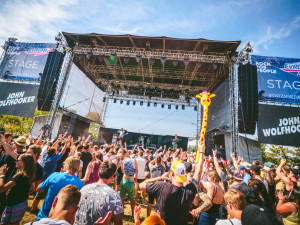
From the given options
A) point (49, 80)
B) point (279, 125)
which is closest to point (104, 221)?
point (49, 80)

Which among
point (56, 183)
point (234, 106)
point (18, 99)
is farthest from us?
point (18, 99)

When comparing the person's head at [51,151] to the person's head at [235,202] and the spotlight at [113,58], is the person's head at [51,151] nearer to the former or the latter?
the person's head at [235,202]

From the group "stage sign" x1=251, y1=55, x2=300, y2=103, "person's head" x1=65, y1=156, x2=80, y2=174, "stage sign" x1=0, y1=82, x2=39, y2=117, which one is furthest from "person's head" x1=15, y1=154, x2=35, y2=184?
"stage sign" x1=251, y1=55, x2=300, y2=103

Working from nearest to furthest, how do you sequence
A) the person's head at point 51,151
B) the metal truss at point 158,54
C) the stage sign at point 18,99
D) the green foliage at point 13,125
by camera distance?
the person's head at point 51,151 < the metal truss at point 158,54 < the stage sign at point 18,99 < the green foliage at point 13,125

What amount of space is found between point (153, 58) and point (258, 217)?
30.5 ft

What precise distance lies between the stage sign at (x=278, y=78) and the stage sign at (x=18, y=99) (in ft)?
50.0

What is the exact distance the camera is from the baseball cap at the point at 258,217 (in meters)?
1.03

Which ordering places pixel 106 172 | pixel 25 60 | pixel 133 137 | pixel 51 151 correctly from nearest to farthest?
pixel 106 172, pixel 51 151, pixel 25 60, pixel 133 137

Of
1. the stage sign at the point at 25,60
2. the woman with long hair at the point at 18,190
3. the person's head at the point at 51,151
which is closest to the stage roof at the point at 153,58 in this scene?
the stage sign at the point at 25,60

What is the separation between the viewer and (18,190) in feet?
6.33

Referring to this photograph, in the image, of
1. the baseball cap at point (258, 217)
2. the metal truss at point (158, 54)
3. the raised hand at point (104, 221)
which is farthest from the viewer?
the metal truss at point (158, 54)

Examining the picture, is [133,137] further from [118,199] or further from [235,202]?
[235,202]

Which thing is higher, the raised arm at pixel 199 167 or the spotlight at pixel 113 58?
the spotlight at pixel 113 58

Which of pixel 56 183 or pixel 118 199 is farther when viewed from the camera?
pixel 56 183
